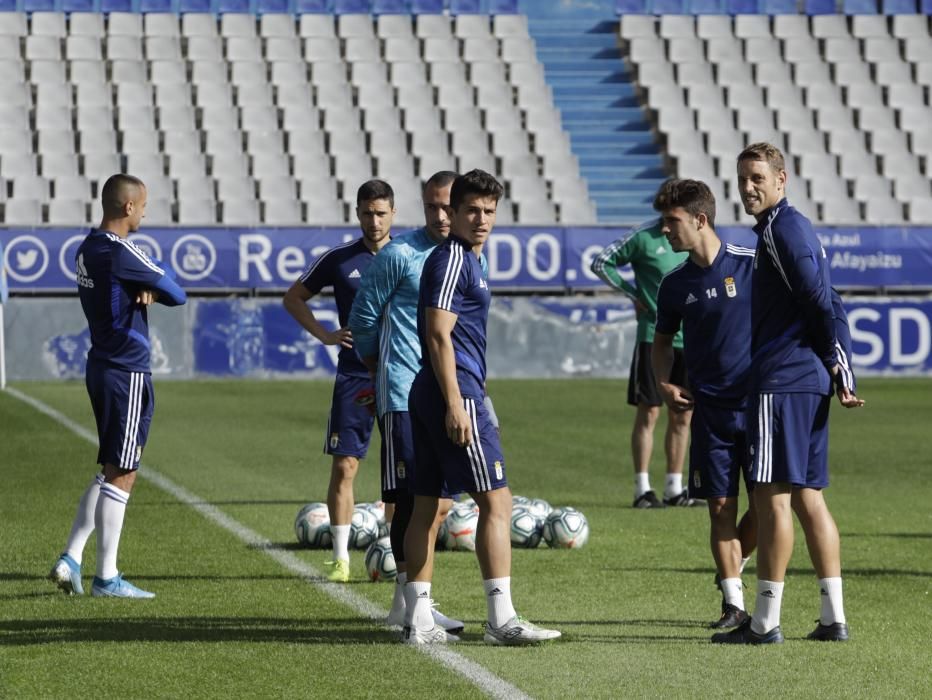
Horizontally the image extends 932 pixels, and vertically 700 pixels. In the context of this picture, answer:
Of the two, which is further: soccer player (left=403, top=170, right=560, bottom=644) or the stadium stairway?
the stadium stairway

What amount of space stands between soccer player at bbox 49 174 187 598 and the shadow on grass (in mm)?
750

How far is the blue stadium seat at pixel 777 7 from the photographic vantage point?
36562mm

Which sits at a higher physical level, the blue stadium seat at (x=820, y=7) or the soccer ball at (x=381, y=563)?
the blue stadium seat at (x=820, y=7)

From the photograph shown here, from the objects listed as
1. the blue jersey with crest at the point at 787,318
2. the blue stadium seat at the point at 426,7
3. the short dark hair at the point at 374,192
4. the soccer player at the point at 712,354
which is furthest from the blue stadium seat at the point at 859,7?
the blue jersey with crest at the point at 787,318

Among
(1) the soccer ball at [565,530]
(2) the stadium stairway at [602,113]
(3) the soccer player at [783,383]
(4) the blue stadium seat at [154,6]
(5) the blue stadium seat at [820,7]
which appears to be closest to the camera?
(3) the soccer player at [783,383]

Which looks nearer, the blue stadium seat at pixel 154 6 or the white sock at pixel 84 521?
the white sock at pixel 84 521

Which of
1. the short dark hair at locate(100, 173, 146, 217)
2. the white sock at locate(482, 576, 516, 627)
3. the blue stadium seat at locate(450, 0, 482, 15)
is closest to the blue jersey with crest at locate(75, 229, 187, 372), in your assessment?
the short dark hair at locate(100, 173, 146, 217)

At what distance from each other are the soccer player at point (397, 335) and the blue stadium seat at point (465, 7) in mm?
28438

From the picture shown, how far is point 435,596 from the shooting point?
8.41 metres

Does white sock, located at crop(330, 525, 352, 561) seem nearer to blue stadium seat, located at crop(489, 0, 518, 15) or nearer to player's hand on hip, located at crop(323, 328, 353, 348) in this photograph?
player's hand on hip, located at crop(323, 328, 353, 348)

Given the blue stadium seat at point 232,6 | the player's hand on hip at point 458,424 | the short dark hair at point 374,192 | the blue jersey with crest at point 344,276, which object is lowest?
the player's hand on hip at point 458,424

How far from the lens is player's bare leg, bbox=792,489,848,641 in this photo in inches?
274

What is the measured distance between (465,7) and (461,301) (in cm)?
2966

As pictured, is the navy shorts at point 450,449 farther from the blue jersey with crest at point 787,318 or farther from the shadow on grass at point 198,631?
the blue jersey with crest at point 787,318
